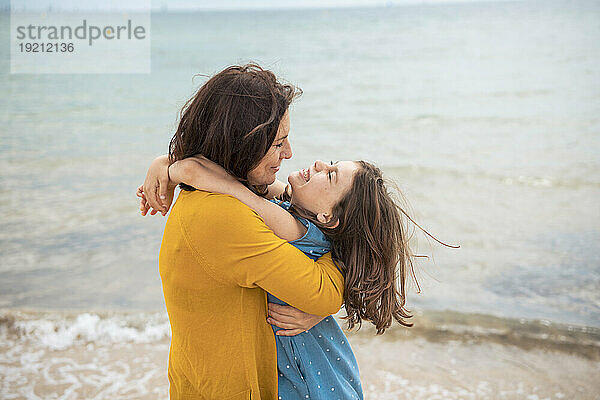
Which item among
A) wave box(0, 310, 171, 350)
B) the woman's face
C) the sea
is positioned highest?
the woman's face

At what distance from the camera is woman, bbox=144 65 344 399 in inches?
59.2

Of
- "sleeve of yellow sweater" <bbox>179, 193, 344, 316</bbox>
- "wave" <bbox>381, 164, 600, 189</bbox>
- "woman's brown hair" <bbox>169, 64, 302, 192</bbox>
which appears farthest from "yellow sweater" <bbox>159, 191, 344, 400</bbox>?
"wave" <bbox>381, 164, 600, 189</bbox>

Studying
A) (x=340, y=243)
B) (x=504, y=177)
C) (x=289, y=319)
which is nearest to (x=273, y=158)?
(x=340, y=243)

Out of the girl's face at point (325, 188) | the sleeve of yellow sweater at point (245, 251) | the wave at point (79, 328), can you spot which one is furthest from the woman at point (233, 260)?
the wave at point (79, 328)

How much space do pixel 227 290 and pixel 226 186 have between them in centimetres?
26

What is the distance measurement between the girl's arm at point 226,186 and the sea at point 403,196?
213 mm

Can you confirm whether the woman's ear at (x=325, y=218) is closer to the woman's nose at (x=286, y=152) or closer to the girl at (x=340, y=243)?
the girl at (x=340, y=243)

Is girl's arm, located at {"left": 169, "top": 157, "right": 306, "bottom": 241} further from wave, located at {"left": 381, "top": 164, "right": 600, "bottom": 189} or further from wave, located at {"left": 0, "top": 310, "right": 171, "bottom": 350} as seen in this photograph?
wave, located at {"left": 381, "top": 164, "right": 600, "bottom": 189}

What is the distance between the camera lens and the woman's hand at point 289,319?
5.53ft

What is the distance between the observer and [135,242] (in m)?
5.99

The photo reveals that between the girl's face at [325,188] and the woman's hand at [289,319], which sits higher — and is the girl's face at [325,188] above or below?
above

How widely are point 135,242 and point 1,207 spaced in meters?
2.17

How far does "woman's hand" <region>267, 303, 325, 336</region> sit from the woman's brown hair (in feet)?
1.19

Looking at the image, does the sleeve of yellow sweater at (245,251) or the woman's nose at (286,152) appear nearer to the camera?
the sleeve of yellow sweater at (245,251)
